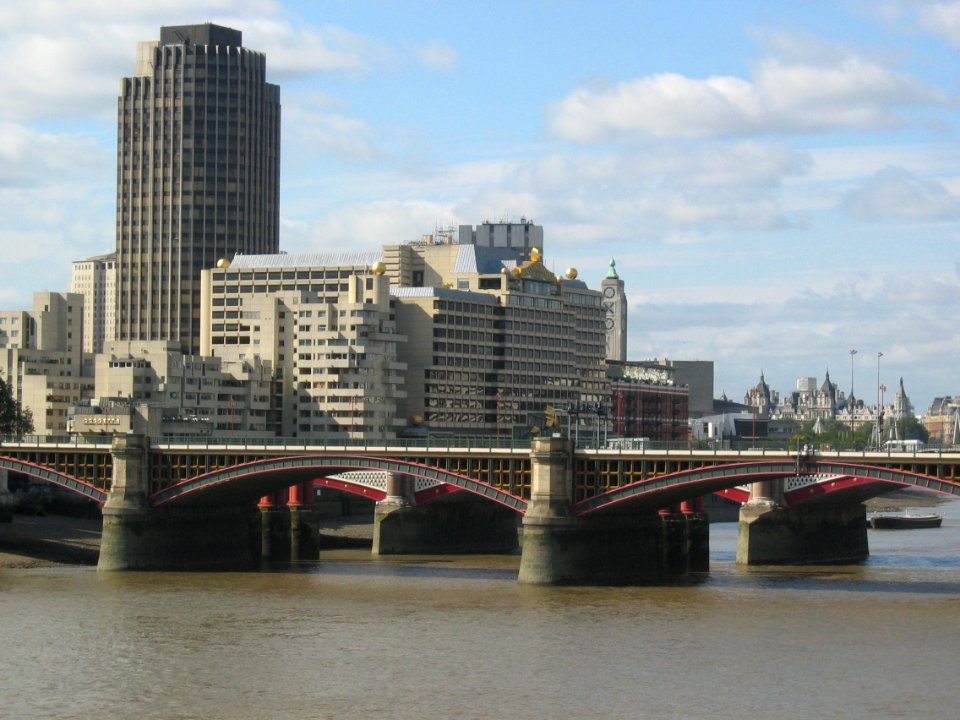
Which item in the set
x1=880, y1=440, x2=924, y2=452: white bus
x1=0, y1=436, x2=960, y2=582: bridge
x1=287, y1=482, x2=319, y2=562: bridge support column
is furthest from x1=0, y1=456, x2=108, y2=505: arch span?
x1=880, y1=440, x2=924, y2=452: white bus

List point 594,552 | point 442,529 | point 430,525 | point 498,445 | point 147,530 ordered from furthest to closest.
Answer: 1. point 442,529
2. point 430,525
3. point 147,530
4. point 498,445
5. point 594,552

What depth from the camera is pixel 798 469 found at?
101 m

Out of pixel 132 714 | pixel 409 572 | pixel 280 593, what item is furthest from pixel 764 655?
pixel 409 572

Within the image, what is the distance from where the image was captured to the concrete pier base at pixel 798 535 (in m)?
126

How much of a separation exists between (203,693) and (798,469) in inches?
1600

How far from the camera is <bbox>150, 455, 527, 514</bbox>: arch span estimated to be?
369 feet

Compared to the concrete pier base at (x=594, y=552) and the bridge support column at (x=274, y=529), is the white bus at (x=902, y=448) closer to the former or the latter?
the concrete pier base at (x=594, y=552)

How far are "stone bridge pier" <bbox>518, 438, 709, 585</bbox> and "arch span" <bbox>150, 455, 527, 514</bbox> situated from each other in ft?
9.42

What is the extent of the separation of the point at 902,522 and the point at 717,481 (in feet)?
271

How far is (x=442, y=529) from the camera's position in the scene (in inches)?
5448

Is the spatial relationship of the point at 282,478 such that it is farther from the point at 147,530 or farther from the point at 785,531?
the point at 785,531

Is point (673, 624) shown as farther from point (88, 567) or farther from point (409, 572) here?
point (88, 567)

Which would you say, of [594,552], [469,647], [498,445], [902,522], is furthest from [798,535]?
[902,522]

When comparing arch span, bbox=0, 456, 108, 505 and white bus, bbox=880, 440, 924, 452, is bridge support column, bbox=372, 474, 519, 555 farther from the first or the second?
white bus, bbox=880, 440, 924, 452
